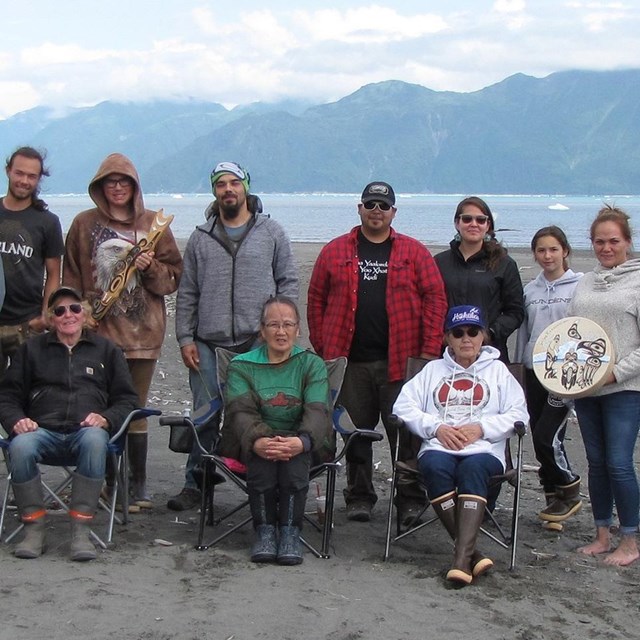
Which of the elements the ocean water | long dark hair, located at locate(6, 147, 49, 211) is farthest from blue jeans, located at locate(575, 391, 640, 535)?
long dark hair, located at locate(6, 147, 49, 211)

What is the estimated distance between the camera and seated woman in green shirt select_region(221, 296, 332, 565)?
4.84 metres

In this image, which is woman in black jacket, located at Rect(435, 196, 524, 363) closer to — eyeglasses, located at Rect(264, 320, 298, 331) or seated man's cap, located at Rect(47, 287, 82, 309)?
eyeglasses, located at Rect(264, 320, 298, 331)

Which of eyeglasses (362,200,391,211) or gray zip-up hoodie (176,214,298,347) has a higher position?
eyeglasses (362,200,391,211)

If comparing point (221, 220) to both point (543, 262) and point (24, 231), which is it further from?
point (543, 262)

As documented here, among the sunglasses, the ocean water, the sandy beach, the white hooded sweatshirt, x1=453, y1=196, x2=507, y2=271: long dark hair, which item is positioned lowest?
the sandy beach

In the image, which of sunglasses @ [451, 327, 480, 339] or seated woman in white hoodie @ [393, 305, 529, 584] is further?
sunglasses @ [451, 327, 480, 339]

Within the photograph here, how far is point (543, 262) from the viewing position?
18.4ft

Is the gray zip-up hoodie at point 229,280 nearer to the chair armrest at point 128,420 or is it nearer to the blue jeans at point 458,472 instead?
the chair armrest at point 128,420

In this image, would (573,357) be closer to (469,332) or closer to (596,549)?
(469,332)

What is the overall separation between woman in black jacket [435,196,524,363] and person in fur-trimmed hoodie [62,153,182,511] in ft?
5.22

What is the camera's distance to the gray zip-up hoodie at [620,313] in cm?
487

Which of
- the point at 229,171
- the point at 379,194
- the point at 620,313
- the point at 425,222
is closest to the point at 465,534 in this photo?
the point at 620,313

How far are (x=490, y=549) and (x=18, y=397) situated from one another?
254cm

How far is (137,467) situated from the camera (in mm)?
5812
